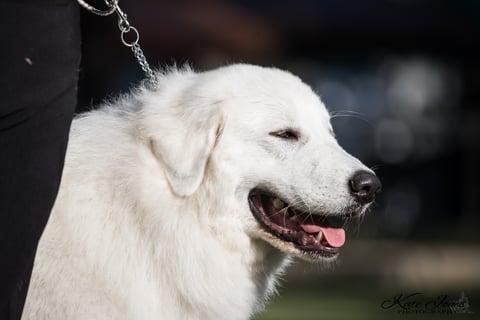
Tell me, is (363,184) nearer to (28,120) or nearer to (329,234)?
(329,234)

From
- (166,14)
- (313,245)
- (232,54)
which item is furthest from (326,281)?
(313,245)

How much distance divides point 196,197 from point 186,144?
0.24 m

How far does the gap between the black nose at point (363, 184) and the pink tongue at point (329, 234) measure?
0.94 feet

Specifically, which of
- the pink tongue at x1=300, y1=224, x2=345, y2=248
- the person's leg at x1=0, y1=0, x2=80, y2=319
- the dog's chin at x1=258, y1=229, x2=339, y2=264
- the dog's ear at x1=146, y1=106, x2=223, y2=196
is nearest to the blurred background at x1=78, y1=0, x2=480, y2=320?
the pink tongue at x1=300, y1=224, x2=345, y2=248

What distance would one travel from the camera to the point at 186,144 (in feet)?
11.6

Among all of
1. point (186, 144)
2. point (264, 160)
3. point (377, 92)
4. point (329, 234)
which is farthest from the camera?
point (377, 92)

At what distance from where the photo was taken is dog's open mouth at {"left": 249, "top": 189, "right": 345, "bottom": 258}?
12.2 feet

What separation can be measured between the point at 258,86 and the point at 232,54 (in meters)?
8.59

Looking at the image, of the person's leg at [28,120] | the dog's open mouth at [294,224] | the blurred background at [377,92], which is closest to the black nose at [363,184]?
the dog's open mouth at [294,224]

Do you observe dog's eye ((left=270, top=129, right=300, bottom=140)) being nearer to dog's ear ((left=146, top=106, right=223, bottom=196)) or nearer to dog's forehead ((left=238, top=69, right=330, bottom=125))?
dog's forehead ((left=238, top=69, right=330, bottom=125))

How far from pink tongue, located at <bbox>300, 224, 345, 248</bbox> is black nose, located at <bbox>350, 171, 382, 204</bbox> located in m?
0.29

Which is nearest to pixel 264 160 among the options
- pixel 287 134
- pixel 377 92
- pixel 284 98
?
pixel 287 134

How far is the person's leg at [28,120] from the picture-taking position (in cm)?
285

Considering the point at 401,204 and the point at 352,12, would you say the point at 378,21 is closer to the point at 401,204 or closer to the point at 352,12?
the point at 352,12
